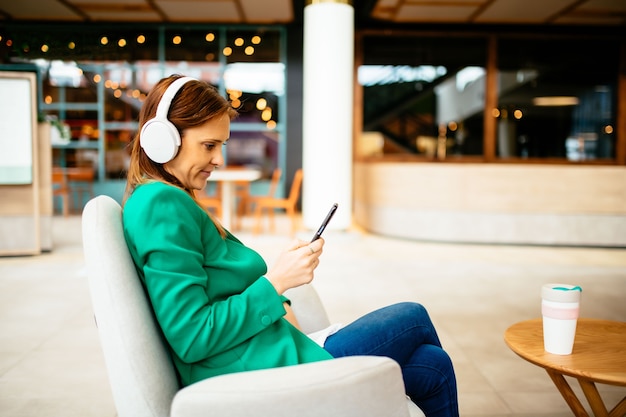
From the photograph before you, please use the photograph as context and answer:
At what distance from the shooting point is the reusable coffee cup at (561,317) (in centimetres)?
163

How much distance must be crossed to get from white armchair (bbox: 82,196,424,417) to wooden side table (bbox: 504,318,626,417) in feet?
1.93

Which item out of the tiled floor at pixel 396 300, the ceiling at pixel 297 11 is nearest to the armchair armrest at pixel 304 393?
the tiled floor at pixel 396 300

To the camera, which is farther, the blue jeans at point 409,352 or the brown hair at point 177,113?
the blue jeans at point 409,352

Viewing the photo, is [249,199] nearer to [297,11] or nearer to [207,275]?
[297,11]

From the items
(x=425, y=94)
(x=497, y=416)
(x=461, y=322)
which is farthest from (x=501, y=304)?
(x=425, y=94)

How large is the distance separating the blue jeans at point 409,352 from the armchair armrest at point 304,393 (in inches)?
13.2

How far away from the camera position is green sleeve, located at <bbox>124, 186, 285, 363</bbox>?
1210 mm

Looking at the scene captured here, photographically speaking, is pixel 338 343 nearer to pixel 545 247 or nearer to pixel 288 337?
pixel 288 337

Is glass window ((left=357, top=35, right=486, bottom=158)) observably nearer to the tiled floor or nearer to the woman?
the tiled floor

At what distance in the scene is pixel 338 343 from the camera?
1.56m

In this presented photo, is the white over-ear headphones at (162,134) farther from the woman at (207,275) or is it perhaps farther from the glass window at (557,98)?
the glass window at (557,98)

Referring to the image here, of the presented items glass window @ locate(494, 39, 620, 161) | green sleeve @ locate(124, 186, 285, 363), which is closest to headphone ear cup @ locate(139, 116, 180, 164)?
green sleeve @ locate(124, 186, 285, 363)

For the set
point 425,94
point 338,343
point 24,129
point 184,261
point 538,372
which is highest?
point 425,94

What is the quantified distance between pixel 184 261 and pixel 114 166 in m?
10.6
